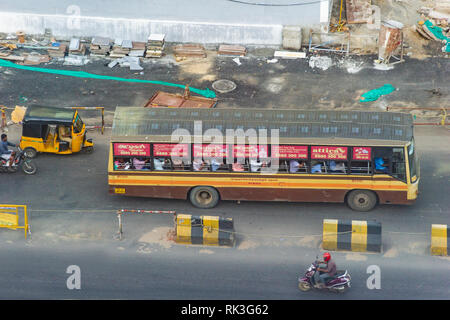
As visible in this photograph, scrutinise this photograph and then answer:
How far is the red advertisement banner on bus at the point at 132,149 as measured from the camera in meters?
27.2

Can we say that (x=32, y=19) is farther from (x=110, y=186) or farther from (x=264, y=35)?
(x=110, y=186)

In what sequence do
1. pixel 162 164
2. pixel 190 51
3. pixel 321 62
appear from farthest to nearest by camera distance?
pixel 190 51 → pixel 321 62 → pixel 162 164

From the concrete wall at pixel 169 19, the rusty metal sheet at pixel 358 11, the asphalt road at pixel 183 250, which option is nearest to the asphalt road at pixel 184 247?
the asphalt road at pixel 183 250

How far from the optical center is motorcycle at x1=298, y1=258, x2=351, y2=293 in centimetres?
2312

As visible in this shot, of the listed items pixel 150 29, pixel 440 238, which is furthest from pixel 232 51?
pixel 440 238

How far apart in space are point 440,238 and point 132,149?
1112cm

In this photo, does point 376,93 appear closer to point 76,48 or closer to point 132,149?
point 132,149

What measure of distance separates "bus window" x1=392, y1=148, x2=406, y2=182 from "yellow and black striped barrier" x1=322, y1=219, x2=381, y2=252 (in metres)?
2.51

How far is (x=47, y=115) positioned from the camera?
30594 mm

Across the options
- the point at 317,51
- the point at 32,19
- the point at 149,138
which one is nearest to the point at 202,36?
the point at 317,51

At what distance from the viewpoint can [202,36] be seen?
40594 millimetres

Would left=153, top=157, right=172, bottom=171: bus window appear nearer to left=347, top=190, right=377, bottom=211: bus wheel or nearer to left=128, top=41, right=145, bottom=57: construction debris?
left=347, top=190, right=377, bottom=211: bus wheel

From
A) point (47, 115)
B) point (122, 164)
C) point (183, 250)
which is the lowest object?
point (183, 250)
